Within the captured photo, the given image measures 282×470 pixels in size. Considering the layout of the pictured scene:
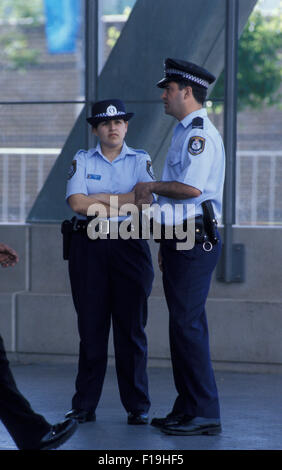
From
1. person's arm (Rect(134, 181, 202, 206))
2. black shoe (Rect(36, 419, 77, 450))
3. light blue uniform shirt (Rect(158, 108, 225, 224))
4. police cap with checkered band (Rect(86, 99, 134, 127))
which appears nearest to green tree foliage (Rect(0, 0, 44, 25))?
police cap with checkered band (Rect(86, 99, 134, 127))

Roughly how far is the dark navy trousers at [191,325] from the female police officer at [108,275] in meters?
0.30

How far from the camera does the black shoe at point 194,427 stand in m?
4.79

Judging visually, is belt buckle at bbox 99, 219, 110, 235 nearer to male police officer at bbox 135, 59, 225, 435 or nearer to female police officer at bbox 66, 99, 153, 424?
female police officer at bbox 66, 99, 153, 424

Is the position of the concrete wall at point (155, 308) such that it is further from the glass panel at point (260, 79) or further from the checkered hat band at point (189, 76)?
the glass panel at point (260, 79)

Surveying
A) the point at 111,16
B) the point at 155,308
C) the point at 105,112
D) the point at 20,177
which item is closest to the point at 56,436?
the point at 105,112

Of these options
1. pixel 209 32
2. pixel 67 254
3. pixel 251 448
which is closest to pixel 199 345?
pixel 251 448

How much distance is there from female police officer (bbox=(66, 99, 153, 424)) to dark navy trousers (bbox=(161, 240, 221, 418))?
0.30m

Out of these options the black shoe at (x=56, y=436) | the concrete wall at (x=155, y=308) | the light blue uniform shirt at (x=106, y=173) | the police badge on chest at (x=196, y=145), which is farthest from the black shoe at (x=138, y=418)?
the concrete wall at (x=155, y=308)

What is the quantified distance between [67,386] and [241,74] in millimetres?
13163

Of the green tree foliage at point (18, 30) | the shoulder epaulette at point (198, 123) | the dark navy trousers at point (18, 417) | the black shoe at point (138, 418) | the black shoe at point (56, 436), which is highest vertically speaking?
the green tree foliage at point (18, 30)

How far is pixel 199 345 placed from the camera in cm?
483

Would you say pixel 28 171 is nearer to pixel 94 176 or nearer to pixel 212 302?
pixel 212 302

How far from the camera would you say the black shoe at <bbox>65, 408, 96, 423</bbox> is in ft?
16.8
